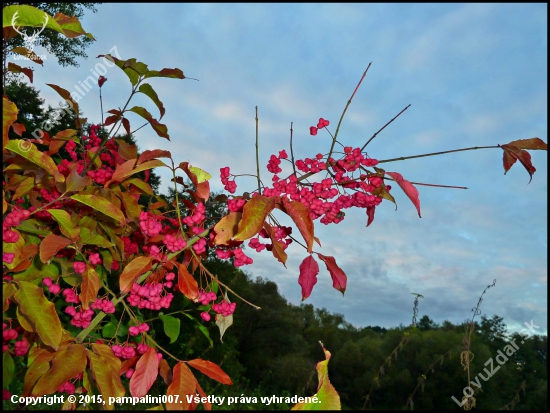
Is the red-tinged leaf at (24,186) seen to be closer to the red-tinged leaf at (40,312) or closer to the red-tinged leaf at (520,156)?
the red-tinged leaf at (40,312)

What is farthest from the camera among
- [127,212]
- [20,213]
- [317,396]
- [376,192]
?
[127,212]

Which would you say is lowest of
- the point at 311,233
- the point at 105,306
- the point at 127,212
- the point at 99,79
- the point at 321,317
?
the point at 105,306

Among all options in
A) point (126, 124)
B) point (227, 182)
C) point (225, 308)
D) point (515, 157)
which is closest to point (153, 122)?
point (126, 124)

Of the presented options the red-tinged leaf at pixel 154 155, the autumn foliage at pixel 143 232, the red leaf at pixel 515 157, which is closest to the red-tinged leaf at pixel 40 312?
the autumn foliage at pixel 143 232

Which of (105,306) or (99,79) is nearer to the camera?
(105,306)

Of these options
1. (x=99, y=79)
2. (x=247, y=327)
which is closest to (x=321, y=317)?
(x=247, y=327)

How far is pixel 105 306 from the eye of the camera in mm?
1049

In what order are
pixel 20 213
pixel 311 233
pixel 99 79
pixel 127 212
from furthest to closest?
pixel 99 79
pixel 127 212
pixel 20 213
pixel 311 233

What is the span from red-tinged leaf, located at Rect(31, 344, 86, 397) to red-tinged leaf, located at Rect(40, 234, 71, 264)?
0.23 m

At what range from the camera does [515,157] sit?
1025 mm

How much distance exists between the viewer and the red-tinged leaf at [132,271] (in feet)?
2.97

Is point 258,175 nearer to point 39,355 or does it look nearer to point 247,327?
point 39,355

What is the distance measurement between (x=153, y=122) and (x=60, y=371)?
0.75 metres

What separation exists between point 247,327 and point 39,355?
13004 mm
